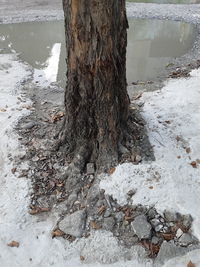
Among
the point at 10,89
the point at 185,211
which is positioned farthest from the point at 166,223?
the point at 10,89

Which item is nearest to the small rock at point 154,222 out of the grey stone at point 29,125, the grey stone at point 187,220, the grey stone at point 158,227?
the grey stone at point 158,227

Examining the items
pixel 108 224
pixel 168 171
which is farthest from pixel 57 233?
pixel 168 171

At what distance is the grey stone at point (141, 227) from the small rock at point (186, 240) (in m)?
0.30

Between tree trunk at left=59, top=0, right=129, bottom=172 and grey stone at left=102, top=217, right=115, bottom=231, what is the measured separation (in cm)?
62

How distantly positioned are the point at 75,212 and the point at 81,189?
0.30 meters

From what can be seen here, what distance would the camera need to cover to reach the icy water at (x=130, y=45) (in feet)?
21.0

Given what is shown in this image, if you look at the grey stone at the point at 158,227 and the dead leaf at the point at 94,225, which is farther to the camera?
the dead leaf at the point at 94,225

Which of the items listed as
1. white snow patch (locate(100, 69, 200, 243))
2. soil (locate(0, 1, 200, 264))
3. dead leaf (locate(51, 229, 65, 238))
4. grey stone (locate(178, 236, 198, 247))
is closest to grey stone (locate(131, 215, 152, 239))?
soil (locate(0, 1, 200, 264))

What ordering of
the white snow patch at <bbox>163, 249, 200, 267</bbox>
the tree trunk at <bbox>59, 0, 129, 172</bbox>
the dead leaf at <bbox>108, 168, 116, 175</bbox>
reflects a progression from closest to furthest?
1. the white snow patch at <bbox>163, 249, 200, 267</bbox>
2. the tree trunk at <bbox>59, 0, 129, 172</bbox>
3. the dead leaf at <bbox>108, 168, 116, 175</bbox>

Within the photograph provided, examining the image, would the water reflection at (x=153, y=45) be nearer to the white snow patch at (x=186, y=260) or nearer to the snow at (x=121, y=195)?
the snow at (x=121, y=195)

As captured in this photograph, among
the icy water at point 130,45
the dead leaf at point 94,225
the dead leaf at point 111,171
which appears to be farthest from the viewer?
the icy water at point 130,45

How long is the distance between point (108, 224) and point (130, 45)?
5876mm

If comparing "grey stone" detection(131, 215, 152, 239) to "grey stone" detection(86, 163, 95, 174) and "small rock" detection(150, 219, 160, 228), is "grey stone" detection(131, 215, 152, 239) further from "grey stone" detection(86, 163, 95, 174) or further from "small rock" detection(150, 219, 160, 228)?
"grey stone" detection(86, 163, 95, 174)

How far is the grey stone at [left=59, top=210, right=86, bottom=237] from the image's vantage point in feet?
9.41
